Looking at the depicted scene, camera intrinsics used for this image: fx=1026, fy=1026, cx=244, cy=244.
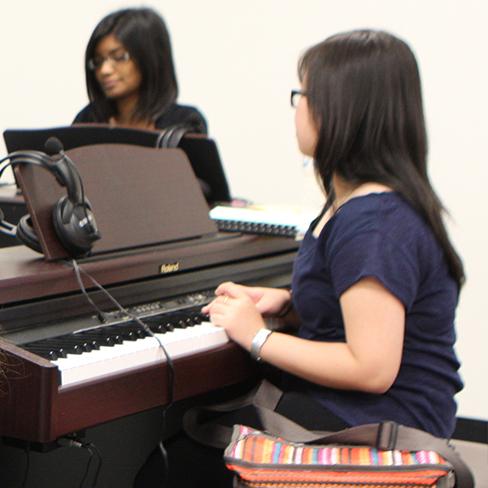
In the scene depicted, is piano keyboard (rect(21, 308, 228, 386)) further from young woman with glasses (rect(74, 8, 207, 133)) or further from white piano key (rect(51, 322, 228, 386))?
young woman with glasses (rect(74, 8, 207, 133))

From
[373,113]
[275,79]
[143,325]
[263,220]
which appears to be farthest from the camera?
[275,79]

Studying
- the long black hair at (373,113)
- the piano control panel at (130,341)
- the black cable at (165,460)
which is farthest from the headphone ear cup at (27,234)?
the long black hair at (373,113)

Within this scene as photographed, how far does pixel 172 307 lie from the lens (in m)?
1.90

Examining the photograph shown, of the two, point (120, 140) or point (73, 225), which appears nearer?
point (73, 225)

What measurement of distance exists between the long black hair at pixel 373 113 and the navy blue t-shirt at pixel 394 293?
0.14 feet

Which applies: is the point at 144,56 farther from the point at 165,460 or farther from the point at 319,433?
the point at 319,433

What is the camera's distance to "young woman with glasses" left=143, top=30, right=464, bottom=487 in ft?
5.04

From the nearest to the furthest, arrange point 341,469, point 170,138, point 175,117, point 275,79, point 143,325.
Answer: point 341,469 < point 143,325 < point 170,138 < point 175,117 < point 275,79

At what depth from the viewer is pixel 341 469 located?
4.79 ft

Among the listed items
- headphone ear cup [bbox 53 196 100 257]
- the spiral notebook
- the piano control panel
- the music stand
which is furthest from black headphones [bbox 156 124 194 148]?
headphone ear cup [bbox 53 196 100 257]

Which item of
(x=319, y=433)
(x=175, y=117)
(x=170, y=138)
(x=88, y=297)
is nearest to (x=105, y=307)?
(x=88, y=297)

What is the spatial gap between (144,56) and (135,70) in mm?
55

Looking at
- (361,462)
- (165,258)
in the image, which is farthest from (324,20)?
(361,462)

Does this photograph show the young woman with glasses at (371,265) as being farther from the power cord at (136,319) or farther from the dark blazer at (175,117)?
the dark blazer at (175,117)
